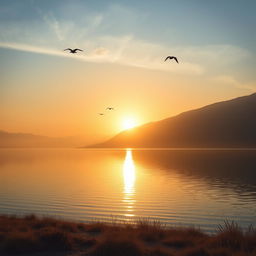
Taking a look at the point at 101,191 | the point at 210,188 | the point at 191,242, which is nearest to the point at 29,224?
the point at 191,242

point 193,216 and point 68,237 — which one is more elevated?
point 68,237

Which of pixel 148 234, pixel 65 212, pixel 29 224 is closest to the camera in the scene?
pixel 148 234

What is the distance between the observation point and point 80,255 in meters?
15.7

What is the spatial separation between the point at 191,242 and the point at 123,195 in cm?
3363

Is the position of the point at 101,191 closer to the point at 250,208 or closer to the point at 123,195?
the point at 123,195

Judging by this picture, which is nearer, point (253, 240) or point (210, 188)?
point (253, 240)

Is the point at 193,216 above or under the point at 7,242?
under

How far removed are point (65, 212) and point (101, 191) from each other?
60.0ft

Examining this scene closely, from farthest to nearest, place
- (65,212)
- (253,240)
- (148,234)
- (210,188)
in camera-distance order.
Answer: (210,188) < (65,212) < (148,234) < (253,240)

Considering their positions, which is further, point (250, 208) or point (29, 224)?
point (250, 208)

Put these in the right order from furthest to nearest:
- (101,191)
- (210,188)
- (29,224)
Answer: (210,188), (101,191), (29,224)

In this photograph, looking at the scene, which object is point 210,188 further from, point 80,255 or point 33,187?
point 80,255

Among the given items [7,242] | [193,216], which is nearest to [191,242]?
[7,242]

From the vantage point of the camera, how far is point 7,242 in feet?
54.1
